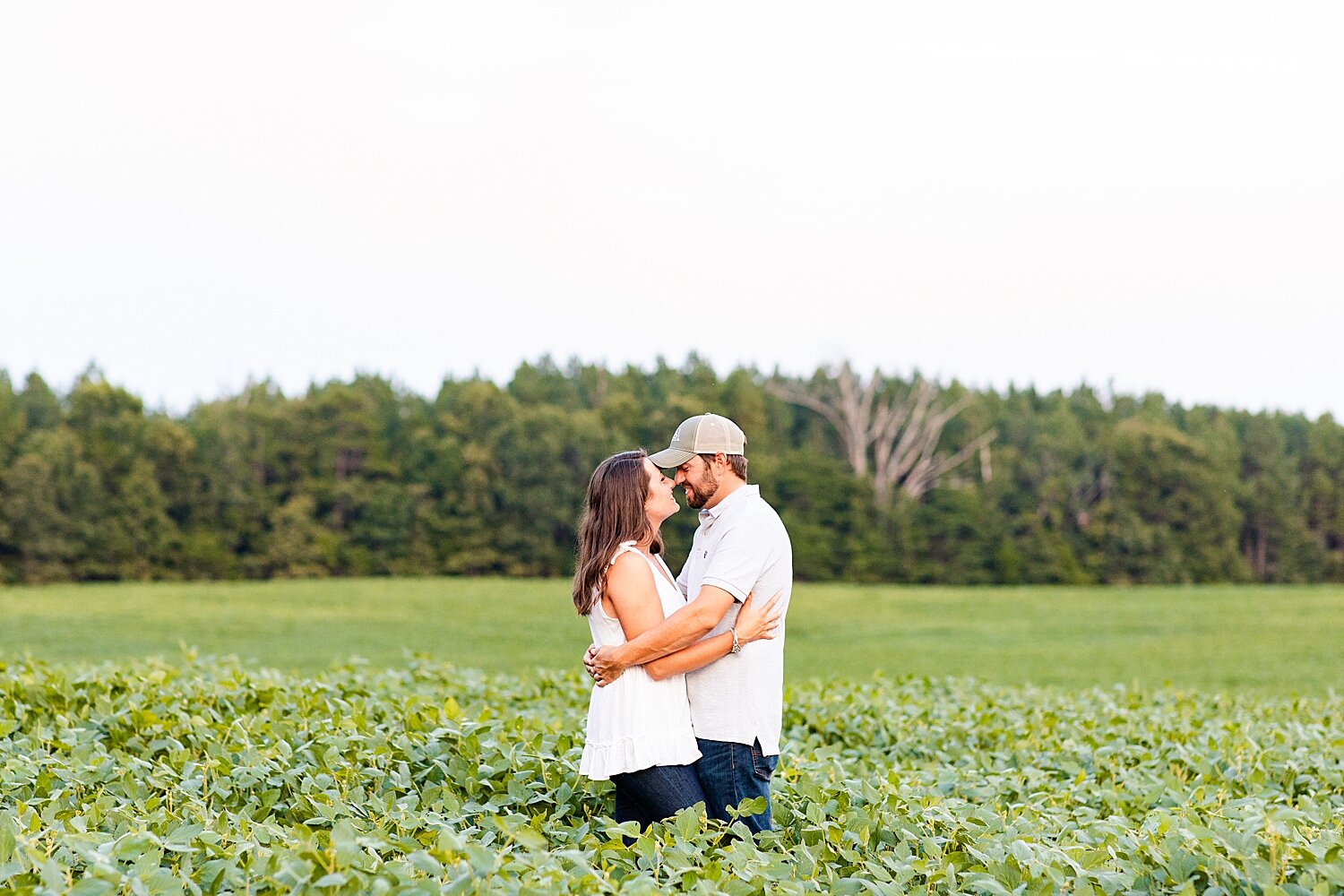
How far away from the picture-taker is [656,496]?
3662 mm

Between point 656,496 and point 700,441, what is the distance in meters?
0.26

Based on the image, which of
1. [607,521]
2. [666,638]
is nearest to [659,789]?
[666,638]

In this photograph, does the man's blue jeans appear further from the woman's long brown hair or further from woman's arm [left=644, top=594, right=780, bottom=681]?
the woman's long brown hair

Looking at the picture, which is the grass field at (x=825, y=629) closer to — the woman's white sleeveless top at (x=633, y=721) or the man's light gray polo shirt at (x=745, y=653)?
the man's light gray polo shirt at (x=745, y=653)

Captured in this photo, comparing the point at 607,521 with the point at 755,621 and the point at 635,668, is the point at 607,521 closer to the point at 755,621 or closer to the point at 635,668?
the point at 635,668

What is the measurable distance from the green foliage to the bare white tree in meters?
31.3

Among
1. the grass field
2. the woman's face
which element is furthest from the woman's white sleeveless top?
the grass field

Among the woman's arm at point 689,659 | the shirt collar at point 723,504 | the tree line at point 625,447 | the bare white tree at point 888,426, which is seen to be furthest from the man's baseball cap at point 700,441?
the bare white tree at point 888,426

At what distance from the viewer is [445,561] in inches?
1373

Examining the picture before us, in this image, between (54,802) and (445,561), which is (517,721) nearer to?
(54,802)

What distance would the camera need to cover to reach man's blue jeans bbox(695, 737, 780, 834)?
3.61 meters

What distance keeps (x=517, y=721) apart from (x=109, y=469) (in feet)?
101

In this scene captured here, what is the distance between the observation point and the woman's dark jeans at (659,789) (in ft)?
11.5

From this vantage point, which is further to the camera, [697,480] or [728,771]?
[697,480]
